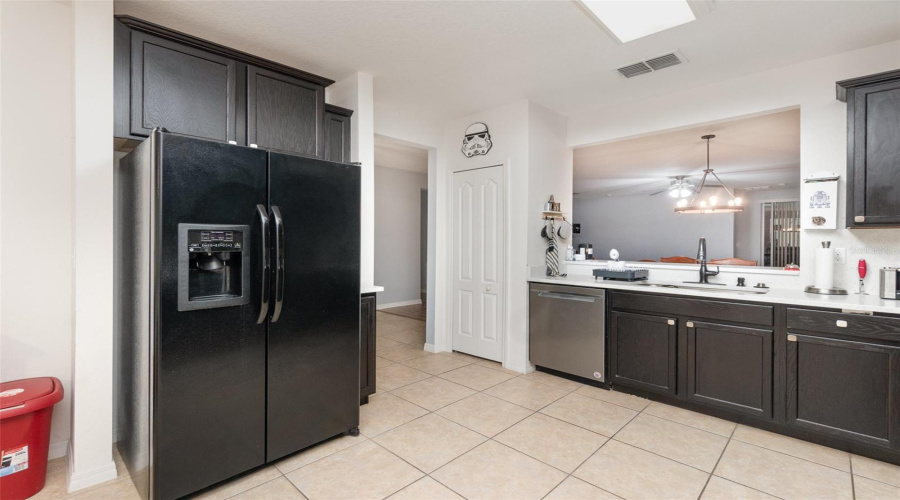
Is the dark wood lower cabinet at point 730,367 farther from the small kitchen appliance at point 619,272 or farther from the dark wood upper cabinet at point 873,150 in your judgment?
the dark wood upper cabinet at point 873,150

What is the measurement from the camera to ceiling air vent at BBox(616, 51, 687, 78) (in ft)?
9.44

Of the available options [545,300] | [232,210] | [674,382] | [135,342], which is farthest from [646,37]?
[135,342]

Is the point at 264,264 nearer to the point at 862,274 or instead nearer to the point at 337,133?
the point at 337,133

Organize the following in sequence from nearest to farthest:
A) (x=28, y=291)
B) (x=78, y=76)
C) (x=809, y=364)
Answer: (x=78, y=76)
(x=28, y=291)
(x=809, y=364)

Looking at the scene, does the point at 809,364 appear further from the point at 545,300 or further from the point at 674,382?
the point at 545,300

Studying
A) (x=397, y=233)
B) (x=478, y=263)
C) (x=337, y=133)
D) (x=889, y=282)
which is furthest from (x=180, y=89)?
(x=397, y=233)

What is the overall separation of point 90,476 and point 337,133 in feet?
8.24

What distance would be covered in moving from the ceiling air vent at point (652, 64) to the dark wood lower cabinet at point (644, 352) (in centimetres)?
190

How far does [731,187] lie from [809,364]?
25.2 feet

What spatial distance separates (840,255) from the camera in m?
Result: 2.79

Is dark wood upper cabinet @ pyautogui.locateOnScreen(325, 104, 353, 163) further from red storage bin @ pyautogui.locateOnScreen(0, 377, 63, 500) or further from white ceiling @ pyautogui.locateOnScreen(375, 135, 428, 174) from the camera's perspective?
white ceiling @ pyautogui.locateOnScreen(375, 135, 428, 174)

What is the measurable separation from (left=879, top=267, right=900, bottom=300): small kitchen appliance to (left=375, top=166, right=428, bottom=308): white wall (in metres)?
6.01

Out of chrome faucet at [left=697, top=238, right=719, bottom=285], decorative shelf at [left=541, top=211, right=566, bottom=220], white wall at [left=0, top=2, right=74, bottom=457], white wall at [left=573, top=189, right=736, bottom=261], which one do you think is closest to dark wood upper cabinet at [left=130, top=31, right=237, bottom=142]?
white wall at [left=0, top=2, right=74, bottom=457]

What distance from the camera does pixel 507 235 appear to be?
156 inches
